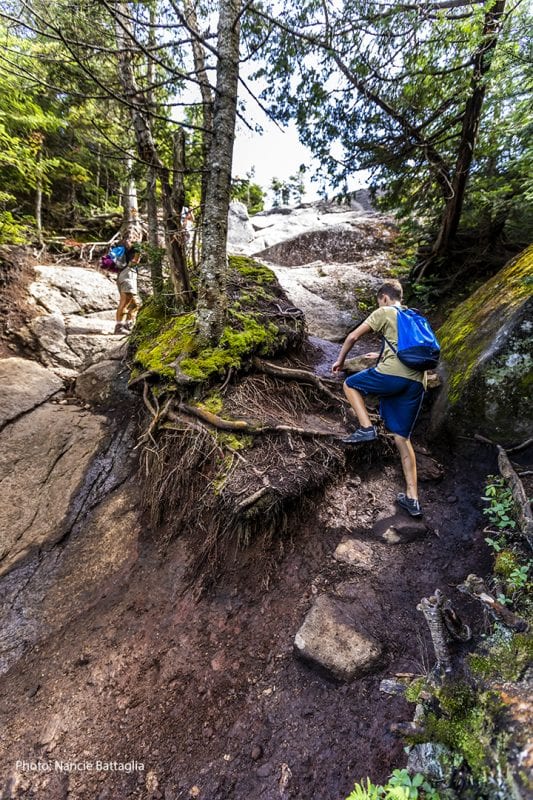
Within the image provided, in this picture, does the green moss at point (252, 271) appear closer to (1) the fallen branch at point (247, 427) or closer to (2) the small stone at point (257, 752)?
(1) the fallen branch at point (247, 427)

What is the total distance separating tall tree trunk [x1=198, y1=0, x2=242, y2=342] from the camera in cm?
426

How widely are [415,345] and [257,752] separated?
4.07 metres

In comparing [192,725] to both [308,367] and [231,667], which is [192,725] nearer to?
[231,667]

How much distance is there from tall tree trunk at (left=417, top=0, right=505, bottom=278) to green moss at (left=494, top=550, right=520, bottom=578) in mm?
5850

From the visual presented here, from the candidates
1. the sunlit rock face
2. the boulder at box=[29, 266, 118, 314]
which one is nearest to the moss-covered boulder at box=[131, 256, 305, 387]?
the sunlit rock face

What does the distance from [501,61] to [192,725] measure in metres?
8.08

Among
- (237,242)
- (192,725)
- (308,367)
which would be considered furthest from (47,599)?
(237,242)

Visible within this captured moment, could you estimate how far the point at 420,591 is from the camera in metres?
3.35

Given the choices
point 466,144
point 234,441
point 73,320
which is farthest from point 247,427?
point 73,320

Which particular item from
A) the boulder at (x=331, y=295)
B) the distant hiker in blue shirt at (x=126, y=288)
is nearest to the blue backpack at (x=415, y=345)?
the boulder at (x=331, y=295)

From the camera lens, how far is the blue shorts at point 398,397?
4.06 m

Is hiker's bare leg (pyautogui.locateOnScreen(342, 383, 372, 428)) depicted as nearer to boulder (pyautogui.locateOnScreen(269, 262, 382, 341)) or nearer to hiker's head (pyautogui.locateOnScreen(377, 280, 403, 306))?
hiker's head (pyautogui.locateOnScreen(377, 280, 403, 306))

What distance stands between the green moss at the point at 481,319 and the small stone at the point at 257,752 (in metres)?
4.22

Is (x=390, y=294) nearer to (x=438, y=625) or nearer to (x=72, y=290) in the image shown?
(x=438, y=625)
